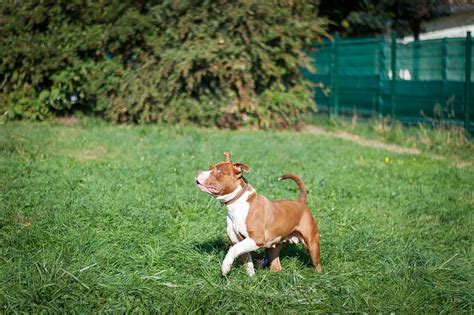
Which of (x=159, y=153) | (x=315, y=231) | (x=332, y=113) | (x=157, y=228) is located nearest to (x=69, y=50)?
(x=159, y=153)

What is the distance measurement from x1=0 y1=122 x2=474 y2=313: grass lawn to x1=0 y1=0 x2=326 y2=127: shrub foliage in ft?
12.8

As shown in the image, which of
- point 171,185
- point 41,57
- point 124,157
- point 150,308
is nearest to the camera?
point 150,308

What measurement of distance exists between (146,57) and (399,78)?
223 inches

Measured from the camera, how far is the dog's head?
195 inches

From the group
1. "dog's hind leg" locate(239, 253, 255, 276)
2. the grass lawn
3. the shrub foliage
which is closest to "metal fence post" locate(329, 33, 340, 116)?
the shrub foliage

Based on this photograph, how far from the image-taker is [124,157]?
10219 mm

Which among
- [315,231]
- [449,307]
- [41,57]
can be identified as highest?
[41,57]

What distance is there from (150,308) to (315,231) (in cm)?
151

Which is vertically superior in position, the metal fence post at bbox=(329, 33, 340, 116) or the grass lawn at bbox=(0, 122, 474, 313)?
the metal fence post at bbox=(329, 33, 340, 116)

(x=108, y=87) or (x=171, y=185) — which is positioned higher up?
(x=108, y=87)

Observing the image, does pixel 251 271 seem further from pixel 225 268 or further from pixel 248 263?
pixel 225 268

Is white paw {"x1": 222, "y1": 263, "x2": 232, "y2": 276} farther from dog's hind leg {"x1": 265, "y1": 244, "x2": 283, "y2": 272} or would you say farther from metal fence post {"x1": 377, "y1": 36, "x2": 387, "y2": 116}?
metal fence post {"x1": 377, "y1": 36, "x2": 387, "y2": 116}

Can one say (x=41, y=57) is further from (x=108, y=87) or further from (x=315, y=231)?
(x=315, y=231)

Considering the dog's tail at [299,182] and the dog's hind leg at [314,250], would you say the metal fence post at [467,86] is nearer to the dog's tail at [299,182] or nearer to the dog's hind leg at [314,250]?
the dog's tail at [299,182]
